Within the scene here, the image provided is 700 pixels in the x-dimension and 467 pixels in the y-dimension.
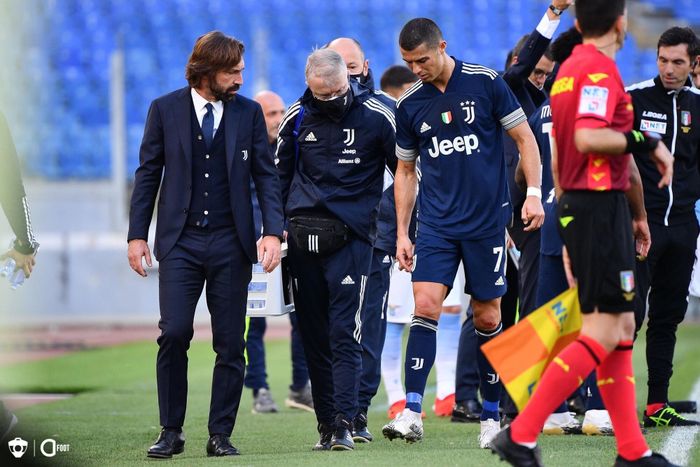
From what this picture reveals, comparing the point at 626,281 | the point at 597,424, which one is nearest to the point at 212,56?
the point at 626,281

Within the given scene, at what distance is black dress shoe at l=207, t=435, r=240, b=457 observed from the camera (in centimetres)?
574

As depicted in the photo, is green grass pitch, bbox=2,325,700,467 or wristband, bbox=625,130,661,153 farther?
green grass pitch, bbox=2,325,700,467

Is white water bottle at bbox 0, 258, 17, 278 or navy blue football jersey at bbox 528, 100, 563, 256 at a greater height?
navy blue football jersey at bbox 528, 100, 563, 256

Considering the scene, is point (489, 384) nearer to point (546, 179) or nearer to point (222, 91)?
point (546, 179)

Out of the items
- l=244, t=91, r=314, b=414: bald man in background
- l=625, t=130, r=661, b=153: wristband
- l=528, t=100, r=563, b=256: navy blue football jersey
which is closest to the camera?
l=625, t=130, r=661, b=153: wristband

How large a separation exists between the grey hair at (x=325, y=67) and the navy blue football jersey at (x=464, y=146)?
41 cm

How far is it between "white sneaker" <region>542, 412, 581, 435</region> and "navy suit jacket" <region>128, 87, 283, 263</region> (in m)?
1.93

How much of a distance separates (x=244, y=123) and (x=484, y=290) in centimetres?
149

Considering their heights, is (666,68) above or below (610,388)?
above

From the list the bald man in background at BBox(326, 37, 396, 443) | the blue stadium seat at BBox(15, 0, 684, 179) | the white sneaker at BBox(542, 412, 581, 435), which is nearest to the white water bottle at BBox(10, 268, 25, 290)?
the bald man in background at BBox(326, 37, 396, 443)

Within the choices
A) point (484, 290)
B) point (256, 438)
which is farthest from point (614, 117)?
point (256, 438)

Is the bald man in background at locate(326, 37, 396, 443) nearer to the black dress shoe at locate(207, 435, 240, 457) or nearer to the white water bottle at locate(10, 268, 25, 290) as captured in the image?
the black dress shoe at locate(207, 435, 240, 457)

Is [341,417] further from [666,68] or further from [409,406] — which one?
[666,68]

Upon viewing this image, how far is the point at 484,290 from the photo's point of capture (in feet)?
19.5
